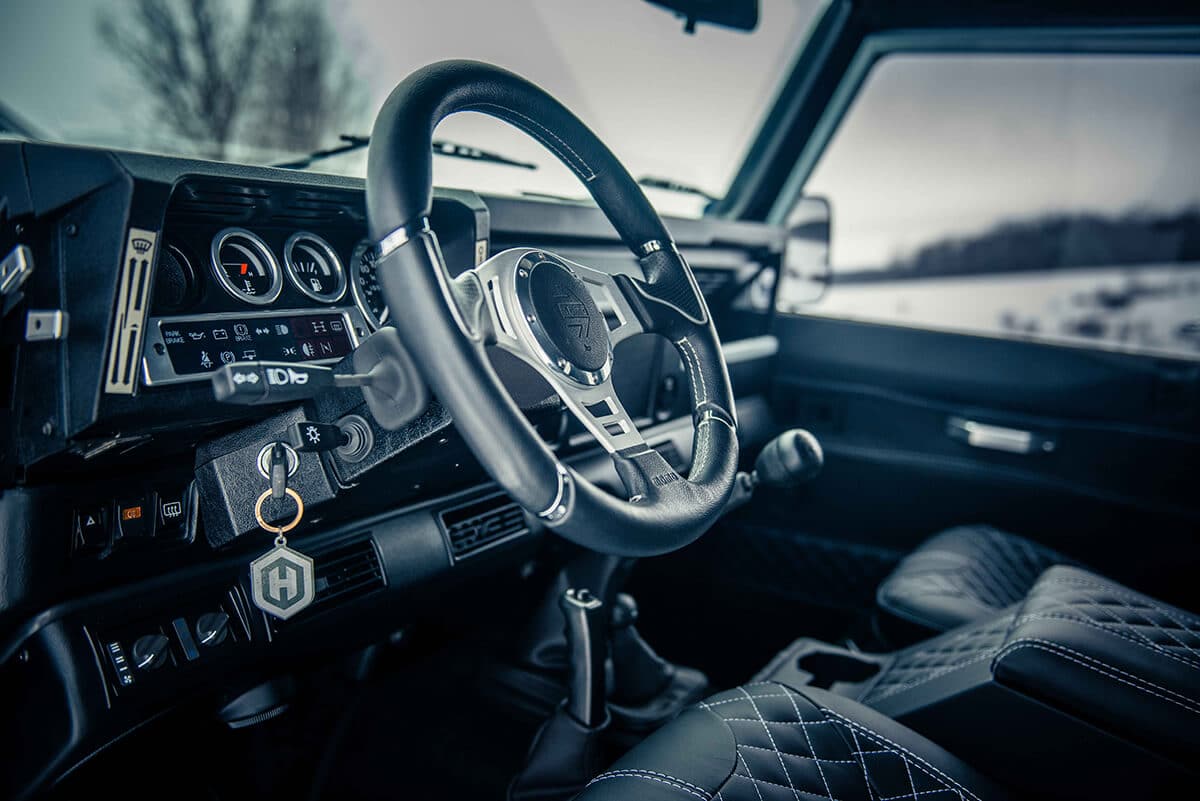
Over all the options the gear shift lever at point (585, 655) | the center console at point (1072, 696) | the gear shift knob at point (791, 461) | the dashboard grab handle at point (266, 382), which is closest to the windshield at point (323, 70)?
the dashboard grab handle at point (266, 382)

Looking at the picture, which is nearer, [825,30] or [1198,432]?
[1198,432]

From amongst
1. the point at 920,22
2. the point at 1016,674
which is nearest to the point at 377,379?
the point at 1016,674

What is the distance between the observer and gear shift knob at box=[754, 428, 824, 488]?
1.38 m

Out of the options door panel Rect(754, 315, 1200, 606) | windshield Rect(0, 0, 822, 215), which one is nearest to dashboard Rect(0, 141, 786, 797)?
windshield Rect(0, 0, 822, 215)

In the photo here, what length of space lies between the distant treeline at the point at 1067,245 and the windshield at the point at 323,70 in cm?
90

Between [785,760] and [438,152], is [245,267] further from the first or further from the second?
[785,760]

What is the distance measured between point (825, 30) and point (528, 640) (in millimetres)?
1963

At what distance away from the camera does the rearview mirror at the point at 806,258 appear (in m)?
2.60

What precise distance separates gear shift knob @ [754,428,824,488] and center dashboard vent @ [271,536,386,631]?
0.67 metres

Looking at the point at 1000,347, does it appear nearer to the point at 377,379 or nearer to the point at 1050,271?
the point at 1050,271

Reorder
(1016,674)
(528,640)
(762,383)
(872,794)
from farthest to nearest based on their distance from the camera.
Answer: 1. (762,383)
2. (528,640)
3. (1016,674)
4. (872,794)

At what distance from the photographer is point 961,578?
6.06 feet

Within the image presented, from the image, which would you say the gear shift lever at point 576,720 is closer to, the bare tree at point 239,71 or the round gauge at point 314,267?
the round gauge at point 314,267

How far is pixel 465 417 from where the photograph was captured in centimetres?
76
